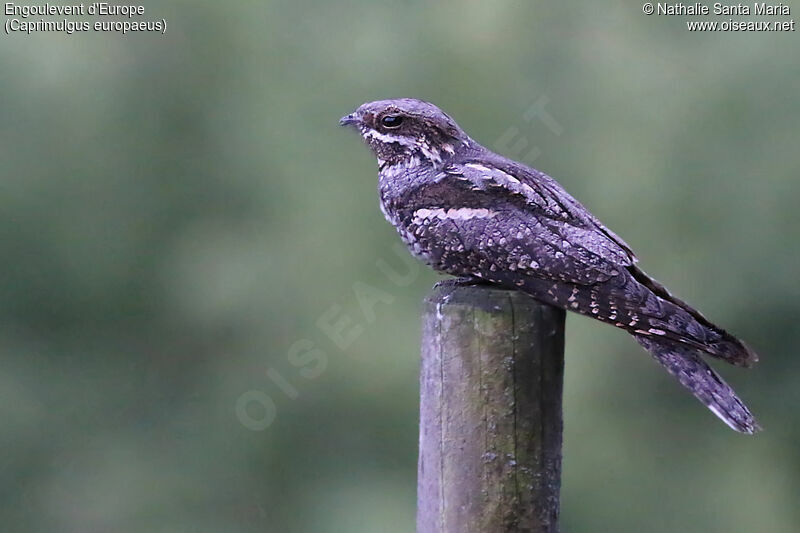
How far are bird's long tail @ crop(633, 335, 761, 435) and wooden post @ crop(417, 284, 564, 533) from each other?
588 millimetres

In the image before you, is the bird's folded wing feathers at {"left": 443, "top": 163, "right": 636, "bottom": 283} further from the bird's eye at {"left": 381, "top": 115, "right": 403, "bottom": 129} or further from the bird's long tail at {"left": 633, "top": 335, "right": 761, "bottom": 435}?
the bird's eye at {"left": 381, "top": 115, "right": 403, "bottom": 129}

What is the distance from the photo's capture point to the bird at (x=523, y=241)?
2.88 m

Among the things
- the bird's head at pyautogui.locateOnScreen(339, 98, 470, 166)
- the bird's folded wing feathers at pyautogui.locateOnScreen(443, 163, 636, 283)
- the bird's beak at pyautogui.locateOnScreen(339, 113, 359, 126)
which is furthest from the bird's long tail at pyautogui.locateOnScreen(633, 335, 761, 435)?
the bird's beak at pyautogui.locateOnScreen(339, 113, 359, 126)

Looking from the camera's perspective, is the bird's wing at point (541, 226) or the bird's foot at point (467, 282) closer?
the bird's wing at point (541, 226)

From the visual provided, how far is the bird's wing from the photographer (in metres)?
3.00

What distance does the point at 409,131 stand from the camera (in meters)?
3.62

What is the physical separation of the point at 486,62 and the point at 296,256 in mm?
1964

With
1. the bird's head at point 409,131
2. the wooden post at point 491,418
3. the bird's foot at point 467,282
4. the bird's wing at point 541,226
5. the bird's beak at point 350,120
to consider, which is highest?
the bird's beak at point 350,120

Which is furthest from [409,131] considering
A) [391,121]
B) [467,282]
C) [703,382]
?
[703,382]

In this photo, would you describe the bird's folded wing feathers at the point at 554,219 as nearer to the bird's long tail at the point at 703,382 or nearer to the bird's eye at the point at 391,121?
the bird's long tail at the point at 703,382

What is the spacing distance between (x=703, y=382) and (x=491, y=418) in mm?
813

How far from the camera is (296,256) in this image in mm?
6855

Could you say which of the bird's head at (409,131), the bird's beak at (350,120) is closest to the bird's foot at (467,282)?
the bird's head at (409,131)

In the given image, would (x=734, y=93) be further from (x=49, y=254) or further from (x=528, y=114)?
(x=49, y=254)
